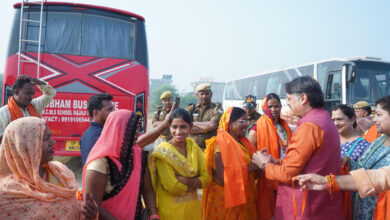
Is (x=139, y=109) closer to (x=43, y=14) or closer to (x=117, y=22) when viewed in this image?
(x=117, y=22)

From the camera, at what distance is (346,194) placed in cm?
265

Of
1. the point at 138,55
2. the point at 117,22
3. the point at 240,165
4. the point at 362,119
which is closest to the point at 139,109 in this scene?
the point at 138,55

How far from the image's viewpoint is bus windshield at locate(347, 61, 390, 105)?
9719 mm

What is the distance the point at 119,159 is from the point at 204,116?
2.80 m

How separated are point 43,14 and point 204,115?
3801mm

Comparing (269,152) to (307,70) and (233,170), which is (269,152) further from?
(307,70)

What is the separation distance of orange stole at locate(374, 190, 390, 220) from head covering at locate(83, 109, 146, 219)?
187 centimetres

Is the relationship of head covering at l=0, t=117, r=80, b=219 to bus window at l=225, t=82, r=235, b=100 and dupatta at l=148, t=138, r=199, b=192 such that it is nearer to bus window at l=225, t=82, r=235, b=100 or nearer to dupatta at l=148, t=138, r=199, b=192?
dupatta at l=148, t=138, r=199, b=192

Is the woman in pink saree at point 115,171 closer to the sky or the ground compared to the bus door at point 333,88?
closer to the ground

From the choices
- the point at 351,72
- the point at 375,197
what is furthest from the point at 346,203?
the point at 351,72

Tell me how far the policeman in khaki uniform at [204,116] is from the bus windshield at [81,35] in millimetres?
2209

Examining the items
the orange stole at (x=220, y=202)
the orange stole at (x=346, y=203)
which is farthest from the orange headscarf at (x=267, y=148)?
the orange stole at (x=346, y=203)

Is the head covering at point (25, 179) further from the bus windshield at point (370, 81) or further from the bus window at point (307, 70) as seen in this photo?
the bus window at point (307, 70)

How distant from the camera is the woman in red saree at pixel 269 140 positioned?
10.4 feet
